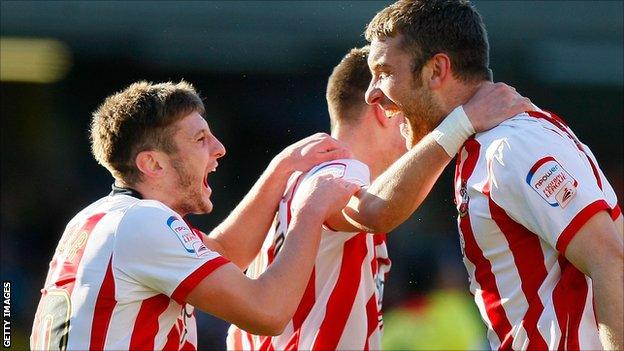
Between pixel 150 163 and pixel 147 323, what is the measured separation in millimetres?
601

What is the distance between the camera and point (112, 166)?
11.5 feet

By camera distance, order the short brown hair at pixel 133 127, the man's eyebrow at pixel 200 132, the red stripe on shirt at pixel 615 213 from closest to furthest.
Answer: the red stripe on shirt at pixel 615 213, the short brown hair at pixel 133 127, the man's eyebrow at pixel 200 132

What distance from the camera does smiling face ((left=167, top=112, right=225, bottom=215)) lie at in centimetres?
352

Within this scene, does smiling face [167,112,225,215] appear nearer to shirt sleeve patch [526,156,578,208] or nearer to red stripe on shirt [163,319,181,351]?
red stripe on shirt [163,319,181,351]

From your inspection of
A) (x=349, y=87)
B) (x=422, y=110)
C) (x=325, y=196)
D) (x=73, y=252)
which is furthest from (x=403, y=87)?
(x=73, y=252)

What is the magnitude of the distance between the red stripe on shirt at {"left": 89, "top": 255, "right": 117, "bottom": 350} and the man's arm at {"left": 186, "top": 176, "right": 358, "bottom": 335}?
242mm

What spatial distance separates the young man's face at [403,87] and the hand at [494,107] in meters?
0.18

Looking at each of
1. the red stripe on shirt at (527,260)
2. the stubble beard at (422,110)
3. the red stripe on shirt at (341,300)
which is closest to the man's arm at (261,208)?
the red stripe on shirt at (341,300)

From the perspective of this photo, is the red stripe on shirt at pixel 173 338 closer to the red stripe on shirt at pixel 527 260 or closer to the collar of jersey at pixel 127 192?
the collar of jersey at pixel 127 192

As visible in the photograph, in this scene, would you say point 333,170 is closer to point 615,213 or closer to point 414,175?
point 414,175

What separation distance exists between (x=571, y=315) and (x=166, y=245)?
1.24 metres

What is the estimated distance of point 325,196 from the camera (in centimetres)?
348

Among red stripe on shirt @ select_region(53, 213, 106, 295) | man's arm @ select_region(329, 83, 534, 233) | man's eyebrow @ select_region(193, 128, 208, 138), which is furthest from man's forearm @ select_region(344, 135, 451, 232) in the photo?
red stripe on shirt @ select_region(53, 213, 106, 295)

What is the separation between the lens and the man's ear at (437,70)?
134 inches
